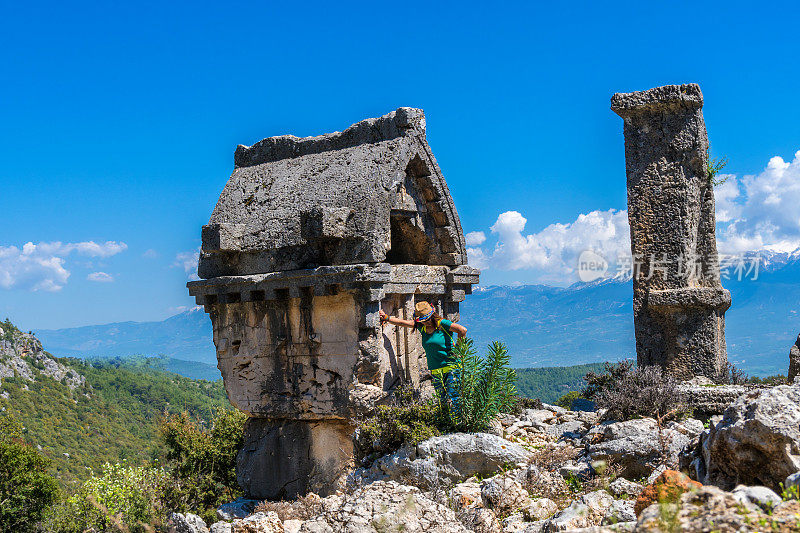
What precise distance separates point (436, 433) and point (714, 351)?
486cm

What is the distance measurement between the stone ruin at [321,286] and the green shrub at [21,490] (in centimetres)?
1502

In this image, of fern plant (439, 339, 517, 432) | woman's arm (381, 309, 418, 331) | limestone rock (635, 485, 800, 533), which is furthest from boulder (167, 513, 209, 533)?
limestone rock (635, 485, 800, 533)

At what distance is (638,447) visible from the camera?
25.3ft

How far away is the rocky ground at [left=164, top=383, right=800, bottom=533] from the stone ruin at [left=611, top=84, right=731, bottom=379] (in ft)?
6.64

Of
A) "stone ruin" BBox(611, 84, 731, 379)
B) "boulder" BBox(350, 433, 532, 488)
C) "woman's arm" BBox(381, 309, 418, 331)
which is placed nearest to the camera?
"boulder" BBox(350, 433, 532, 488)

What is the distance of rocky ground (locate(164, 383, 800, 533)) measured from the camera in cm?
394

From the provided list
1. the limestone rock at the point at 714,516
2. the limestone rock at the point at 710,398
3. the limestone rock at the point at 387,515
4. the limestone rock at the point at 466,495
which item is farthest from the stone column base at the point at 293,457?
the limestone rock at the point at 714,516

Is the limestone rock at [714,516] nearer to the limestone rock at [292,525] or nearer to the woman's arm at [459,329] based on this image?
the limestone rock at [292,525]

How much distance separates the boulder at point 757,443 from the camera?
195 inches

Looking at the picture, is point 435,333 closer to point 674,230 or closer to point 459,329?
point 459,329

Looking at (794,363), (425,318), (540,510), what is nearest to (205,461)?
(425,318)

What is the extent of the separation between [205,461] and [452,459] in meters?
7.58

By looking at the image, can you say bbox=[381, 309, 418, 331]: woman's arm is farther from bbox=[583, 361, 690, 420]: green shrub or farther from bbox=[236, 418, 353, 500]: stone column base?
bbox=[583, 361, 690, 420]: green shrub

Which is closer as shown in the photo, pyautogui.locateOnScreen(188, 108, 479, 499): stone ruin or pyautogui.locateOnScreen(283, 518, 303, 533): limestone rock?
pyautogui.locateOnScreen(283, 518, 303, 533): limestone rock
